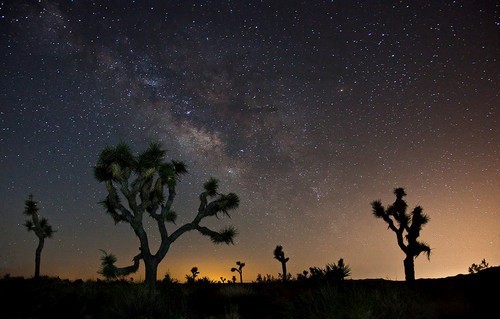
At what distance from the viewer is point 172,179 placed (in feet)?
60.1

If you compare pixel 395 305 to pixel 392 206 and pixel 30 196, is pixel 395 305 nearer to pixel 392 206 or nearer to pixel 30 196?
pixel 392 206

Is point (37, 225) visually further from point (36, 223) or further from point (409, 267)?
point (409, 267)

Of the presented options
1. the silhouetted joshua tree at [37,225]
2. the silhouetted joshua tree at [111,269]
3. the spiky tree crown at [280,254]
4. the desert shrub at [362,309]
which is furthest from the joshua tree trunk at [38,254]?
the desert shrub at [362,309]

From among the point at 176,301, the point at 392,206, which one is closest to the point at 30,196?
the point at 176,301

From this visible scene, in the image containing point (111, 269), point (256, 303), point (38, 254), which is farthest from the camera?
point (38, 254)

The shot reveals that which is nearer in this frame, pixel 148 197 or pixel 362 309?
pixel 362 309

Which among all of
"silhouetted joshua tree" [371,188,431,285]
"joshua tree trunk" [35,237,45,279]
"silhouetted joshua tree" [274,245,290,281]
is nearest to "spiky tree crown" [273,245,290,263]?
"silhouetted joshua tree" [274,245,290,281]

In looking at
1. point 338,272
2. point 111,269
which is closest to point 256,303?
point 338,272

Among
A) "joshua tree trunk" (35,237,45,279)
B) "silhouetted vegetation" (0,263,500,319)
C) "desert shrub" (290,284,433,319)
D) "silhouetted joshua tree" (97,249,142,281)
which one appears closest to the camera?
"desert shrub" (290,284,433,319)

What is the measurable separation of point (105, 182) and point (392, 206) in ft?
52.1

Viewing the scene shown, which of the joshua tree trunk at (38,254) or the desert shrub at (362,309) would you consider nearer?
the desert shrub at (362,309)

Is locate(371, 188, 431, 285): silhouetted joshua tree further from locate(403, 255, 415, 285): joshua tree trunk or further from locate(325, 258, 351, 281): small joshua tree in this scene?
locate(325, 258, 351, 281): small joshua tree

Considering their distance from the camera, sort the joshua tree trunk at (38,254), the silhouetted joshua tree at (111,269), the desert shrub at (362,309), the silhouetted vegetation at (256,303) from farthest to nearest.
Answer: the joshua tree trunk at (38,254), the silhouetted joshua tree at (111,269), the silhouetted vegetation at (256,303), the desert shrub at (362,309)

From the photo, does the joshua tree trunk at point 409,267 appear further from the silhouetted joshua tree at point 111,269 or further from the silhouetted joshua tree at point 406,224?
the silhouetted joshua tree at point 111,269
